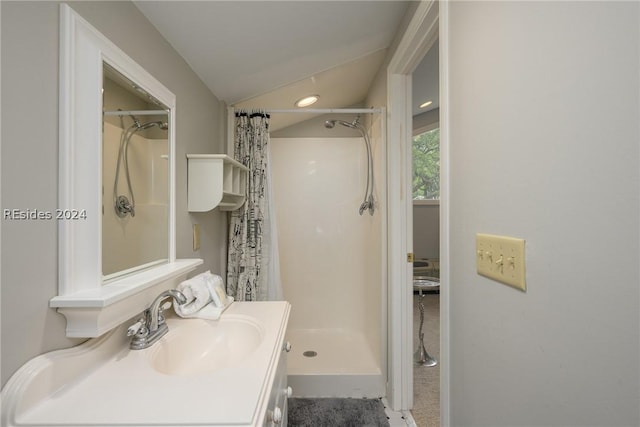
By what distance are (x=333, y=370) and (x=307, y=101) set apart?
2.19 metres

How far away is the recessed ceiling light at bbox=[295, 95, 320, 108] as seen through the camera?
2.46 meters

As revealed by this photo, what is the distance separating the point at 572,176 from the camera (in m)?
0.52

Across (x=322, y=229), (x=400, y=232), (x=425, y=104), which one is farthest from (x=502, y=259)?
(x=425, y=104)

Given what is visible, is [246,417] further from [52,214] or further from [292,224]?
[292,224]

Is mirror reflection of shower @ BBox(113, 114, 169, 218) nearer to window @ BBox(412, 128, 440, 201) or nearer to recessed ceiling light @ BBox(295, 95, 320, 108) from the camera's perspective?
recessed ceiling light @ BBox(295, 95, 320, 108)

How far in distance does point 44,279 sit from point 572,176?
120 centimetres

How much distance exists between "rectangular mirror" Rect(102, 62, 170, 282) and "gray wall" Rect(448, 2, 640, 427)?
1.14 meters

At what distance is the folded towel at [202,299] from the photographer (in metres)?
1.27

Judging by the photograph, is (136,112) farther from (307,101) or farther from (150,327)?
(307,101)

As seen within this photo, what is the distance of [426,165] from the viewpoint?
453 cm

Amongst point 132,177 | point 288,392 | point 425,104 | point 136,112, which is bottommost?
point 288,392

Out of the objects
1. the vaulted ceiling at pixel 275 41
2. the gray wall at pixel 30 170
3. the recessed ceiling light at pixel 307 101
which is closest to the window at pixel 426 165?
the recessed ceiling light at pixel 307 101

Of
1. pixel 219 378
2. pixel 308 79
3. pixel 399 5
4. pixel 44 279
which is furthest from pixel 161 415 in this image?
pixel 308 79

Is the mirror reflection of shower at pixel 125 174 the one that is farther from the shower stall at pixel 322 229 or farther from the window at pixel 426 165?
the window at pixel 426 165
